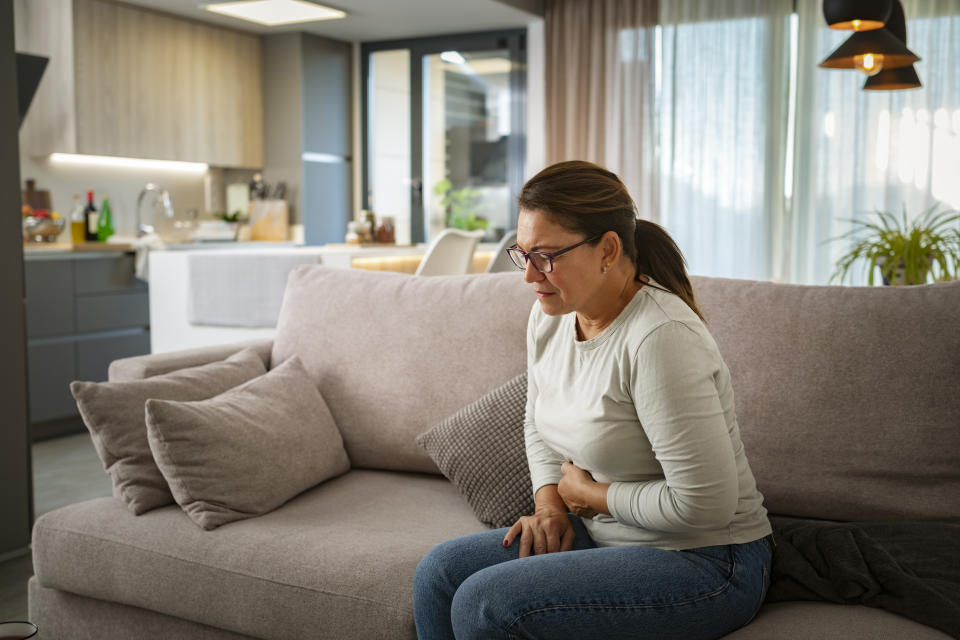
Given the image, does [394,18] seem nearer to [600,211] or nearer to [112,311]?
[112,311]

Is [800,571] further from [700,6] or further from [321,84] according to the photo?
[321,84]

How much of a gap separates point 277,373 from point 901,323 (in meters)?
1.41

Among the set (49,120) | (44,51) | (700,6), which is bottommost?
(49,120)

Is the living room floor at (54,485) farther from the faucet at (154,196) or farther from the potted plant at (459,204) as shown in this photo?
the potted plant at (459,204)

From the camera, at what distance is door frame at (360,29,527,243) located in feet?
21.7

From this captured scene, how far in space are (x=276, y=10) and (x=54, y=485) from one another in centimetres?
299

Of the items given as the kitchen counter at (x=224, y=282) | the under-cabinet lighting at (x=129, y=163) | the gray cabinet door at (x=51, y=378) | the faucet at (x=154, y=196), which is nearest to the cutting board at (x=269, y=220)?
the under-cabinet lighting at (x=129, y=163)

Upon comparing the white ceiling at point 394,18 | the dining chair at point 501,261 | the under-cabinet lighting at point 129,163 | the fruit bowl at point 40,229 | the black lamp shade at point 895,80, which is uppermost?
the white ceiling at point 394,18

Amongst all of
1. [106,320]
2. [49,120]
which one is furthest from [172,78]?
[106,320]

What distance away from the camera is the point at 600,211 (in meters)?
1.47

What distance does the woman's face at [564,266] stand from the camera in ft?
4.83

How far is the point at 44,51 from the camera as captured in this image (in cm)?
518

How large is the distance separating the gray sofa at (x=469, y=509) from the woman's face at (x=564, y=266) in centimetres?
57

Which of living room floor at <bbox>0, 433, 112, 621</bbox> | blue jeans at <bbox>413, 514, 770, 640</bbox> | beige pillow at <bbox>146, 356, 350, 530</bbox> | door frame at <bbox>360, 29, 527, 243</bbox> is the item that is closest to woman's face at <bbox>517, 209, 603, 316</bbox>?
blue jeans at <bbox>413, 514, 770, 640</bbox>
